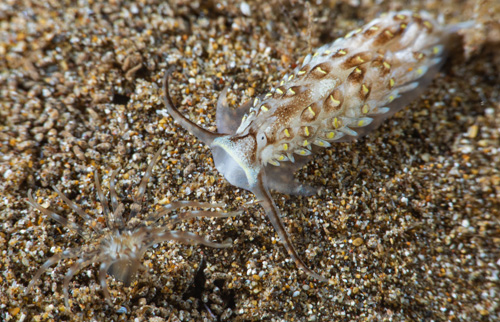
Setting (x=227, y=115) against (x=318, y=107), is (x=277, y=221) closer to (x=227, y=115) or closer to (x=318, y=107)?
(x=318, y=107)

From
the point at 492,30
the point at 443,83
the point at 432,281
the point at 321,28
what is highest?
the point at 321,28

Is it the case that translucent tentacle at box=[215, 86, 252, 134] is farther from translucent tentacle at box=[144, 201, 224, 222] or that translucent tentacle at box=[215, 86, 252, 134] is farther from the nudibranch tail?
translucent tentacle at box=[144, 201, 224, 222]

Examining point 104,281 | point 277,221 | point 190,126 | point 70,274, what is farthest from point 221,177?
Result: point 70,274

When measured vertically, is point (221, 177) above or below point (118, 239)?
below

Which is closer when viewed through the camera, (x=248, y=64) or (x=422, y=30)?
(x=422, y=30)

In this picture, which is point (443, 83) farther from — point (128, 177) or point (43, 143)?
point (43, 143)

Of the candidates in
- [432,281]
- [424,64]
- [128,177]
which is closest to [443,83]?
[424,64]

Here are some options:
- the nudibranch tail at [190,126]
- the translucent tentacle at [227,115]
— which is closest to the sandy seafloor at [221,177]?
the translucent tentacle at [227,115]
